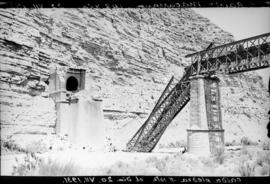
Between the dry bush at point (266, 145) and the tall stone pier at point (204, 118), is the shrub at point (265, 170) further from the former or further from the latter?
the tall stone pier at point (204, 118)

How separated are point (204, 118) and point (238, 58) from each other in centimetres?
335

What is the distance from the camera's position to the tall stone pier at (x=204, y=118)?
14750 mm

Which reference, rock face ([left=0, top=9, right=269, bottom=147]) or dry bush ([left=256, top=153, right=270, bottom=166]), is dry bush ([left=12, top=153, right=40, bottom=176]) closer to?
rock face ([left=0, top=9, right=269, bottom=147])

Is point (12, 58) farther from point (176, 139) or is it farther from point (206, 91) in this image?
point (176, 139)

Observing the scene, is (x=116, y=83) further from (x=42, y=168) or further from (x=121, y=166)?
(x=42, y=168)

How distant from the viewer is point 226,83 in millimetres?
33000

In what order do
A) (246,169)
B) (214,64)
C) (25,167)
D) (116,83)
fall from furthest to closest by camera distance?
(116,83) < (214,64) < (246,169) < (25,167)

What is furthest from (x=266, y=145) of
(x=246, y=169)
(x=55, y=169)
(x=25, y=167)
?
(x=25, y=167)

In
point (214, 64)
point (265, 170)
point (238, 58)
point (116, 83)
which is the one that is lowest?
point (265, 170)

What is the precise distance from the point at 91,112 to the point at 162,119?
4.05 meters

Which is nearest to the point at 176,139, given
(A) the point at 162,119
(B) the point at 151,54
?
(A) the point at 162,119

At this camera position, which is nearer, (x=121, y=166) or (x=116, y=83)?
(x=121, y=166)

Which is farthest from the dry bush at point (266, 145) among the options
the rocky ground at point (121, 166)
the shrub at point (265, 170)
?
the shrub at point (265, 170)

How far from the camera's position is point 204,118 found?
15125 millimetres
